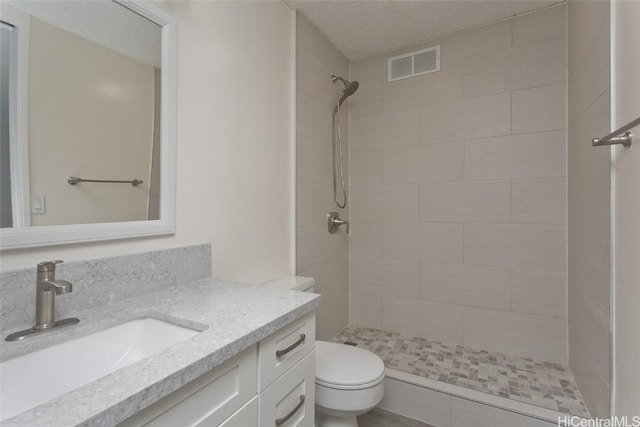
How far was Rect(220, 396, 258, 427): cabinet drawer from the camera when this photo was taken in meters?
0.72

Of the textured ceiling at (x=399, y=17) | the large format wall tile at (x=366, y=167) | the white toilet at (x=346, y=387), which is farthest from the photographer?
the large format wall tile at (x=366, y=167)

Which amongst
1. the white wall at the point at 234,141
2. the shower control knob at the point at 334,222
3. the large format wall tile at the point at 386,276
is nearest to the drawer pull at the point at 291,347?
the white wall at the point at 234,141

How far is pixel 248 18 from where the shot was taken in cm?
158

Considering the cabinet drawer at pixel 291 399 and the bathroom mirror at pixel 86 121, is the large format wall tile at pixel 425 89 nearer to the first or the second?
the bathroom mirror at pixel 86 121

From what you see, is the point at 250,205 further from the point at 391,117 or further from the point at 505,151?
the point at 505,151

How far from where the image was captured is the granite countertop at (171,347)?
465 millimetres

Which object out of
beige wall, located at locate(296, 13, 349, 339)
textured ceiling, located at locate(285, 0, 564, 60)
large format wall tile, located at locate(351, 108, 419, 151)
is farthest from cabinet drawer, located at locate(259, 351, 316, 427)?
textured ceiling, located at locate(285, 0, 564, 60)

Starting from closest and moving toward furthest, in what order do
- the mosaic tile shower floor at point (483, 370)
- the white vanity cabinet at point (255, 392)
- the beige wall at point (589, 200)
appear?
the white vanity cabinet at point (255, 392) → the beige wall at point (589, 200) → the mosaic tile shower floor at point (483, 370)

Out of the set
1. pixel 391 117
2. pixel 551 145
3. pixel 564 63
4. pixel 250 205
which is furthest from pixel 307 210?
pixel 564 63

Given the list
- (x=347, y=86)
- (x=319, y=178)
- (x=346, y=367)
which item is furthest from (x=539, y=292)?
(x=347, y=86)

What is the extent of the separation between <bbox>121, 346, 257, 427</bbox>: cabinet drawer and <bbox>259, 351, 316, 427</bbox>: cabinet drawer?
84 mm

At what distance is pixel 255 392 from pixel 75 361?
0.44 m

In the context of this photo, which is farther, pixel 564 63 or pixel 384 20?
pixel 384 20

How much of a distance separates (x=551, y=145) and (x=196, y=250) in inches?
85.7
